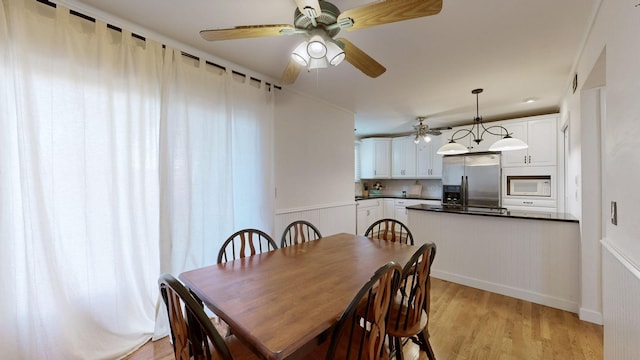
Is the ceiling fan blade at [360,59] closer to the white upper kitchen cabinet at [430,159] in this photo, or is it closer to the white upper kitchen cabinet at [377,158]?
the white upper kitchen cabinet at [430,159]

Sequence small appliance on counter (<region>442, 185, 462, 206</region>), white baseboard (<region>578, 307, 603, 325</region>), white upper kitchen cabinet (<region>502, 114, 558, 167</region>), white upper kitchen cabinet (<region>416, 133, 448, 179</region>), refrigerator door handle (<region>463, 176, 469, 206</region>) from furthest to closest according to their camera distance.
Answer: white upper kitchen cabinet (<region>416, 133, 448, 179</region>) < small appliance on counter (<region>442, 185, 462, 206</region>) < refrigerator door handle (<region>463, 176, 469, 206</region>) < white upper kitchen cabinet (<region>502, 114, 558, 167</region>) < white baseboard (<region>578, 307, 603, 325</region>)

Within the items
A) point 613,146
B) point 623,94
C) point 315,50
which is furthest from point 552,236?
point 315,50

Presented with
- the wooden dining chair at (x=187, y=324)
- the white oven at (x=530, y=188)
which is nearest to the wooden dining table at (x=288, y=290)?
the wooden dining chair at (x=187, y=324)

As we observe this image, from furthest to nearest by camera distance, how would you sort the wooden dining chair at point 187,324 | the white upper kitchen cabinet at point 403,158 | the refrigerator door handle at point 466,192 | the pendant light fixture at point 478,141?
the white upper kitchen cabinet at point 403,158
the refrigerator door handle at point 466,192
the pendant light fixture at point 478,141
the wooden dining chair at point 187,324

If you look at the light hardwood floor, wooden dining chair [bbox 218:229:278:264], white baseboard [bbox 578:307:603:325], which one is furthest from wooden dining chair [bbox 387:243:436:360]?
white baseboard [bbox 578:307:603:325]

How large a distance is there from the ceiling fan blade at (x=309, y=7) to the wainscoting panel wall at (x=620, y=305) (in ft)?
5.85

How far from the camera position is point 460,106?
3.98 metres

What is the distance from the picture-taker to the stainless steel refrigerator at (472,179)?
4.55 m

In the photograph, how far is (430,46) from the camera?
220 cm

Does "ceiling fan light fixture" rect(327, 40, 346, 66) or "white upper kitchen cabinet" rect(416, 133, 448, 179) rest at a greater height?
"ceiling fan light fixture" rect(327, 40, 346, 66)

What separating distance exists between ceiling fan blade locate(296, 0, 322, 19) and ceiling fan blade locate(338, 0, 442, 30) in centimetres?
13

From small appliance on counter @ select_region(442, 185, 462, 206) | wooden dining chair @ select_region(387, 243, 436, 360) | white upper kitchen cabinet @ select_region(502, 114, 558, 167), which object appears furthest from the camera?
small appliance on counter @ select_region(442, 185, 462, 206)

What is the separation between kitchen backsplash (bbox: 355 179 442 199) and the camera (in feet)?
19.3

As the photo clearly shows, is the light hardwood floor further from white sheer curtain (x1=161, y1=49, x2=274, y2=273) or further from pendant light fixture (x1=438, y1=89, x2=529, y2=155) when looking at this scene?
pendant light fixture (x1=438, y1=89, x2=529, y2=155)
